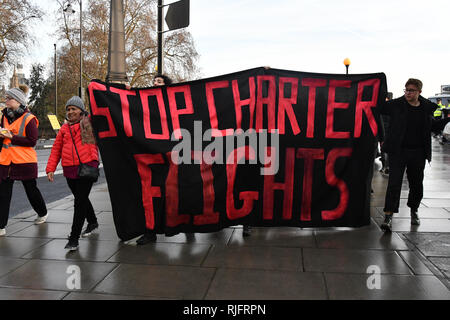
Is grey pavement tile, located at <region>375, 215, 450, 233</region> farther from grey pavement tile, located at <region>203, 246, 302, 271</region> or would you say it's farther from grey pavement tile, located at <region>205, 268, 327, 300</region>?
grey pavement tile, located at <region>205, 268, 327, 300</region>

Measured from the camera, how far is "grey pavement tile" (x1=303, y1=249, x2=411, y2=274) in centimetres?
372

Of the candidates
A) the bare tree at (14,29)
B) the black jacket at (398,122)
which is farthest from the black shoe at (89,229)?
the bare tree at (14,29)

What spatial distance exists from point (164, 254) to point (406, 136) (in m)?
3.27

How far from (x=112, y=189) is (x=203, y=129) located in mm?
1219

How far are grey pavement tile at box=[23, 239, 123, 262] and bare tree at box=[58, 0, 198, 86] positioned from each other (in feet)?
110

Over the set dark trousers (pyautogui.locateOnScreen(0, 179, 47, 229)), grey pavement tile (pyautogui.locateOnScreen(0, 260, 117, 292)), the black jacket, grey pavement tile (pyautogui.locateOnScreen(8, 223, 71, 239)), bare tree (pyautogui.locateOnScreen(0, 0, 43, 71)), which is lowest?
grey pavement tile (pyautogui.locateOnScreen(8, 223, 71, 239))

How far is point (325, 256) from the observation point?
412 centimetres

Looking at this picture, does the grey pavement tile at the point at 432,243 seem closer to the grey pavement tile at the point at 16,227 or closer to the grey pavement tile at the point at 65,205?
the grey pavement tile at the point at 16,227

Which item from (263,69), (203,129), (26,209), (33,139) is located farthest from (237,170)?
Result: (26,209)

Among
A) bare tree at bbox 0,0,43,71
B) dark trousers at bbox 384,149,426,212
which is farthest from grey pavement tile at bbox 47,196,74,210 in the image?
bare tree at bbox 0,0,43,71

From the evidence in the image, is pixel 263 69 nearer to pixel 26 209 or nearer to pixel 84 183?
pixel 84 183

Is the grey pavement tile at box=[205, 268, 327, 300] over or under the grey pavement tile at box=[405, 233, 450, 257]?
under

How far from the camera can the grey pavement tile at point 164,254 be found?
158 inches

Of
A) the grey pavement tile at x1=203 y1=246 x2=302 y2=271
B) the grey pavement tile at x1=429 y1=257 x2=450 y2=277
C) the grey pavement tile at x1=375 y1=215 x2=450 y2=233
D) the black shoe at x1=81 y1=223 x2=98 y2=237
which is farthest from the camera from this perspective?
the grey pavement tile at x1=375 y1=215 x2=450 y2=233
